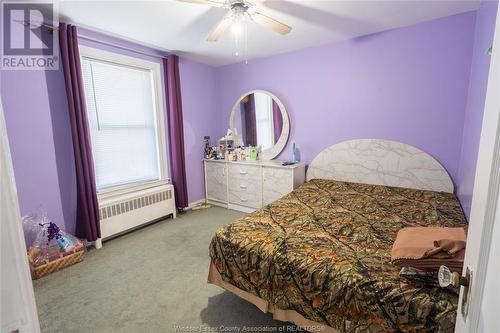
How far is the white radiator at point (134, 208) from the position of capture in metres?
2.77

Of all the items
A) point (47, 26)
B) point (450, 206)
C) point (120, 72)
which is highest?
point (47, 26)

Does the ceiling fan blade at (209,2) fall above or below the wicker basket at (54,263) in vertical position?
above

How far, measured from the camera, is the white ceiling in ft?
6.85

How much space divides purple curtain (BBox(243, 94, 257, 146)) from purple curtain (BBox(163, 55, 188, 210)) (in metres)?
1.00

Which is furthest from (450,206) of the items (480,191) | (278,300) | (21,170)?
(21,170)

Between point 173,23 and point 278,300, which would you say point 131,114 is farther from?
point 278,300

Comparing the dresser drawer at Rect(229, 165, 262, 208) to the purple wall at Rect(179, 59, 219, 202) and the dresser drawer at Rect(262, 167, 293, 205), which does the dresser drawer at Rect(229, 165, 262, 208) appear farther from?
the purple wall at Rect(179, 59, 219, 202)

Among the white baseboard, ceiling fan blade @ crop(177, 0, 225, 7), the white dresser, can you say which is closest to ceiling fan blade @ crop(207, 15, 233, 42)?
ceiling fan blade @ crop(177, 0, 225, 7)

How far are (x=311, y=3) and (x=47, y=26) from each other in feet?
7.89

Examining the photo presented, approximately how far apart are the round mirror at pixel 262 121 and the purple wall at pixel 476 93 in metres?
1.95

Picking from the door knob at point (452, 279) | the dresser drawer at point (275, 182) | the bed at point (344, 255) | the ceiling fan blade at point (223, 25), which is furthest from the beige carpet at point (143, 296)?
the ceiling fan blade at point (223, 25)

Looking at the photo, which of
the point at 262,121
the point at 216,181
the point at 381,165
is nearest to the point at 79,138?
the point at 216,181

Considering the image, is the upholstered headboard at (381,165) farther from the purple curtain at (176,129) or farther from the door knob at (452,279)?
the door knob at (452,279)

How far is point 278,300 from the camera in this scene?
57.4 inches
